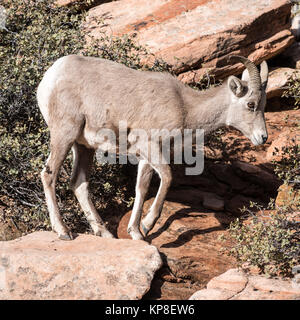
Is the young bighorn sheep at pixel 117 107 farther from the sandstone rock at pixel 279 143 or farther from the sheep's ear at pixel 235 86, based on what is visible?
the sandstone rock at pixel 279 143

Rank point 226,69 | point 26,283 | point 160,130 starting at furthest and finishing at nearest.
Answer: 1. point 226,69
2. point 160,130
3. point 26,283

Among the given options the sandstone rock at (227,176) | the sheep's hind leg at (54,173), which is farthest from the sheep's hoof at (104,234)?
the sandstone rock at (227,176)

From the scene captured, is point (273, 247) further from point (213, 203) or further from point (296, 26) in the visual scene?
point (296, 26)

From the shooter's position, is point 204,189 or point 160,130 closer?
point 160,130

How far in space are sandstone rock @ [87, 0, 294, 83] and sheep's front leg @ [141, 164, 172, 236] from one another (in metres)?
3.77

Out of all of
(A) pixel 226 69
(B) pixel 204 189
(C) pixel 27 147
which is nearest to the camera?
(C) pixel 27 147

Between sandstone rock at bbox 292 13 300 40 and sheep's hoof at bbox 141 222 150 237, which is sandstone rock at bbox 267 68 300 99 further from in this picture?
sheep's hoof at bbox 141 222 150 237

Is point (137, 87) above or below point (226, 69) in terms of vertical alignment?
above

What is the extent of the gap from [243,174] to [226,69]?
2.31 metres

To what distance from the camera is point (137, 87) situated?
778cm

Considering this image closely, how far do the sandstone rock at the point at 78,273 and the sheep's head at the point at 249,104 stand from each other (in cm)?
240
